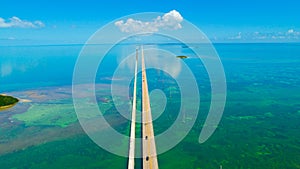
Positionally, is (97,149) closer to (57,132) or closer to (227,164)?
(57,132)

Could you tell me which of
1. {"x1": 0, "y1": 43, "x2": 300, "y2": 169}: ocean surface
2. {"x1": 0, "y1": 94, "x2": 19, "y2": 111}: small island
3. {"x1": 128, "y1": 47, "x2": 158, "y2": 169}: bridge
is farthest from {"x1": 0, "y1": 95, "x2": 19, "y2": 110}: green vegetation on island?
{"x1": 128, "y1": 47, "x2": 158, "y2": 169}: bridge

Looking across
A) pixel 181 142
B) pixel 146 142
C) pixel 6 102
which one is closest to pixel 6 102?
pixel 6 102

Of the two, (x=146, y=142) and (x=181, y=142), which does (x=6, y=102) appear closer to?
(x=146, y=142)

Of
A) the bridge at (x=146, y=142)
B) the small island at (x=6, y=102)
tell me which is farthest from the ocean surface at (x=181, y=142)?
the small island at (x=6, y=102)

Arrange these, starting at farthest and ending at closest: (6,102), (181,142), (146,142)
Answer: (6,102) < (181,142) < (146,142)

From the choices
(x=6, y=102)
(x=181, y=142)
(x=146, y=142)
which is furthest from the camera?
(x=6, y=102)

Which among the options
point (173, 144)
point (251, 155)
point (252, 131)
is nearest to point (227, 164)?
point (251, 155)

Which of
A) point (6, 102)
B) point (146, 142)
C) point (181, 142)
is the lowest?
point (181, 142)

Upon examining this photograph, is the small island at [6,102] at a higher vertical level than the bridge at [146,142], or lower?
higher

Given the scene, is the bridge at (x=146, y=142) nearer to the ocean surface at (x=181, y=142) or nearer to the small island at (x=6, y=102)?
the ocean surface at (x=181, y=142)

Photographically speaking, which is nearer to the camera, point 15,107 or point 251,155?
point 251,155

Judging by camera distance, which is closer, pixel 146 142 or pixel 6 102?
pixel 146 142
